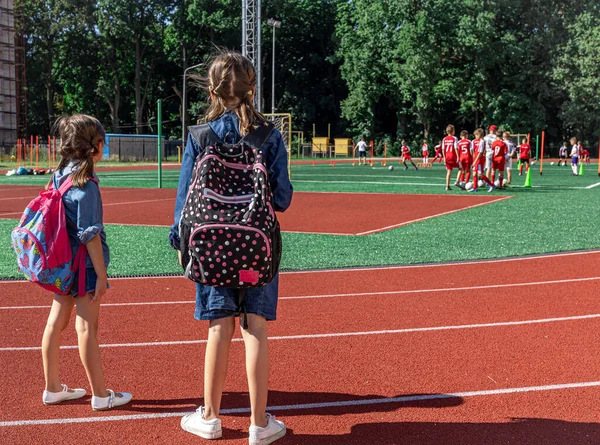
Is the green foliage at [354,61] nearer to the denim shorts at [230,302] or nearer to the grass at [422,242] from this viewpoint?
the grass at [422,242]

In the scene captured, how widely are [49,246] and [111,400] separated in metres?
0.93

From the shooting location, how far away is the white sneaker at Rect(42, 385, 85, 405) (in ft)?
13.9

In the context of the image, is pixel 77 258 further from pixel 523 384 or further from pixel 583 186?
pixel 583 186

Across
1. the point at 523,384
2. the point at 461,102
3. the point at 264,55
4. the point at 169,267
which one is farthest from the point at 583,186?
the point at 264,55

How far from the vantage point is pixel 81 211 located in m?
3.92

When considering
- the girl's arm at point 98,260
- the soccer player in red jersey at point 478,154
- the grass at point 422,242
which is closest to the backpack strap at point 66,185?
the girl's arm at point 98,260

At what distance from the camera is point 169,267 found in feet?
29.5

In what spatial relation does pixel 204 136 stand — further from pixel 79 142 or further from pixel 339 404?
pixel 339 404

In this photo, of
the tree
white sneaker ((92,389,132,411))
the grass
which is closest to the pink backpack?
white sneaker ((92,389,132,411))

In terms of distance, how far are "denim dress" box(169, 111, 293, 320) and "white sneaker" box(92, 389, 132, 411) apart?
994mm

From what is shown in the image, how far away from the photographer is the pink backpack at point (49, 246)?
3.91m

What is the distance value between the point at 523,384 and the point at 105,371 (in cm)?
255

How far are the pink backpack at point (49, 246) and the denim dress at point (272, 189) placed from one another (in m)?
0.73

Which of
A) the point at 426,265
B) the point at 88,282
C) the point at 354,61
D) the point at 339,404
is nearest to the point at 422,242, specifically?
the point at 426,265
